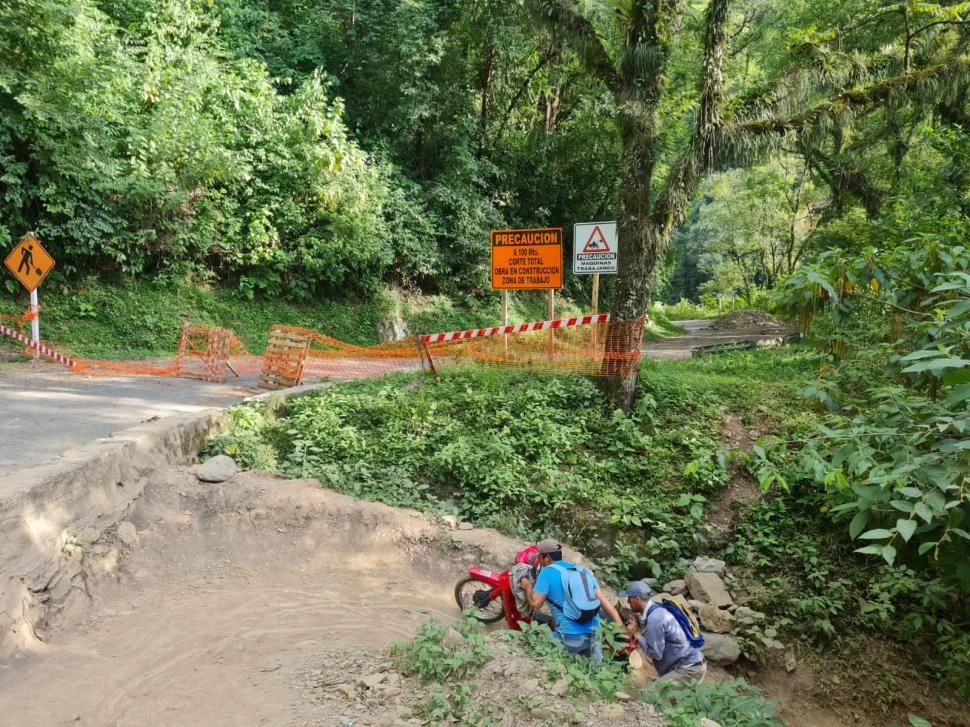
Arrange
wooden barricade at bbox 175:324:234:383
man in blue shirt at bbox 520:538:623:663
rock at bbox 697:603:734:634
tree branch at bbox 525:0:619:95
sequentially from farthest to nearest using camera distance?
wooden barricade at bbox 175:324:234:383 → tree branch at bbox 525:0:619:95 → rock at bbox 697:603:734:634 → man in blue shirt at bbox 520:538:623:663

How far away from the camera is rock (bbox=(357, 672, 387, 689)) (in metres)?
4.06

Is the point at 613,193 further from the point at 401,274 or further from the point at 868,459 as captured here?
the point at 868,459

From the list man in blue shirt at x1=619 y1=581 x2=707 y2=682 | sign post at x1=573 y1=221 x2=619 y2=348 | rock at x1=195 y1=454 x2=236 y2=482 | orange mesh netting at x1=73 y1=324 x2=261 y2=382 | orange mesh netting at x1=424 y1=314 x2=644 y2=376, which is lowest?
man in blue shirt at x1=619 y1=581 x2=707 y2=682

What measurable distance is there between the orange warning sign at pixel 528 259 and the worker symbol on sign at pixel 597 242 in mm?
767

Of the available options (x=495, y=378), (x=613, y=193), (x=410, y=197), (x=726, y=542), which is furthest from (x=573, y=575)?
(x=613, y=193)

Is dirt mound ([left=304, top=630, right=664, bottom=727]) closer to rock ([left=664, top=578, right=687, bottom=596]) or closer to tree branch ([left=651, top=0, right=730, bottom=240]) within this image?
rock ([left=664, top=578, right=687, bottom=596])

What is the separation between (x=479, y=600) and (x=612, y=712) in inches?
101

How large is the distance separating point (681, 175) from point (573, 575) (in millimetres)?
6033

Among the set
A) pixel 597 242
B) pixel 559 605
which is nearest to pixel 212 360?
pixel 597 242

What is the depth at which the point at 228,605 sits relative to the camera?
5.71 metres

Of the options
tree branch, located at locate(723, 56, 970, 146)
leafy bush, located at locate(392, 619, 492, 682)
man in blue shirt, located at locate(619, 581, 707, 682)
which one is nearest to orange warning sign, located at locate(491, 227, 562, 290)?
tree branch, located at locate(723, 56, 970, 146)

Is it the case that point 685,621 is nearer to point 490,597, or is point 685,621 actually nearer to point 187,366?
point 490,597

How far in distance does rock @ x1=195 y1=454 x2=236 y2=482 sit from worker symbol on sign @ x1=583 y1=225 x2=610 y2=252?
6.44 meters

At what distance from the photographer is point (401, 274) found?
19547 mm
